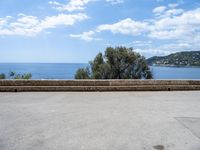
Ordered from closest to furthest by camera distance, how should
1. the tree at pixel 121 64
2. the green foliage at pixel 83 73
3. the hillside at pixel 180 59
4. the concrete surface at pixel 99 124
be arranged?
1. the concrete surface at pixel 99 124
2. the tree at pixel 121 64
3. the green foliage at pixel 83 73
4. the hillside at pixel 180 59

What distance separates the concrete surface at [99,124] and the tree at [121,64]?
2584cm

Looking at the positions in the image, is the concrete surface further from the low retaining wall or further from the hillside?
the hillside

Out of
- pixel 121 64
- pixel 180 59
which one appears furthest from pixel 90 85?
pixel 180 59

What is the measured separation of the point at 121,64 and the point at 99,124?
2910 centimetres

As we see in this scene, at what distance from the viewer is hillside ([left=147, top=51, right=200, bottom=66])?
221ft

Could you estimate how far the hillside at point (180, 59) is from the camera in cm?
6721

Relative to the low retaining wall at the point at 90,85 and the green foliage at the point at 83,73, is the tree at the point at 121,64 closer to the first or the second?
the green foliage at the point at 83,73

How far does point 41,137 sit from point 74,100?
3.64m

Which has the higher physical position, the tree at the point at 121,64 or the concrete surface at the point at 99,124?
the tree at the point at 121,64

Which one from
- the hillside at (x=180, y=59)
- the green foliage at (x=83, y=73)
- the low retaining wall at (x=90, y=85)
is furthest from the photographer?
the hillside at (x=180, y=59)

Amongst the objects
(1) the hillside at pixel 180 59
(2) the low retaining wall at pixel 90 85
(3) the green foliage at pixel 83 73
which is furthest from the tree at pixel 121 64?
(1) the hillside at pixel 180 59

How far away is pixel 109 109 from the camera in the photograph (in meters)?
6.38

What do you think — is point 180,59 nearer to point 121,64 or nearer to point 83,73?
point 121,64

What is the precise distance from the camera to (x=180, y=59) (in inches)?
2876
